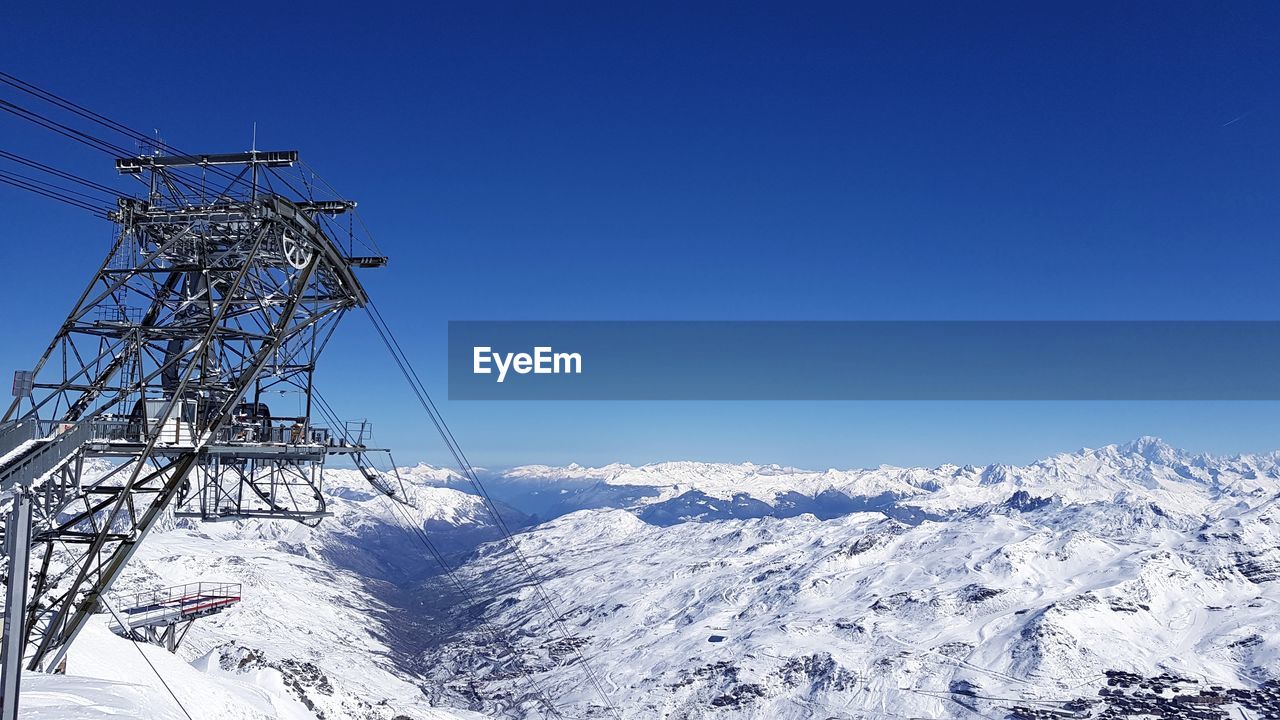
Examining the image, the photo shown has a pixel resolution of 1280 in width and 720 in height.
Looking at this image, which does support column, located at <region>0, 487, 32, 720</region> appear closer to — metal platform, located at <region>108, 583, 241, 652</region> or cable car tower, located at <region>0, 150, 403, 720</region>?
cable car tower, located at <region>0, 150, 403, 720</region>

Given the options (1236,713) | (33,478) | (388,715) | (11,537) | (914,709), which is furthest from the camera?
(914,709)

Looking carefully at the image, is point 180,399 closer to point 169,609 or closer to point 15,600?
point 15,600

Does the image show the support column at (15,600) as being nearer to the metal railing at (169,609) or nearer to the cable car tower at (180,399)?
the cable car tower at (180,399)

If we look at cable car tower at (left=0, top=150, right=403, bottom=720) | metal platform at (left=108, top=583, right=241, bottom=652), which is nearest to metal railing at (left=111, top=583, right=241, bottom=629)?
metal platform at (left=108, top=583, right=241, bottom=652)

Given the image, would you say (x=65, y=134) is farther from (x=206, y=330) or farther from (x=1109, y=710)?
(x=1109, y=710)

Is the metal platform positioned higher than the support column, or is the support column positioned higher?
the support column

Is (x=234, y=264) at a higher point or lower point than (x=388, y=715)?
higher

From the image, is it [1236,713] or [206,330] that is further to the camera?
[1236,713]

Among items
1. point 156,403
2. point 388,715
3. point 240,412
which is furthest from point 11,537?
point 388,715
